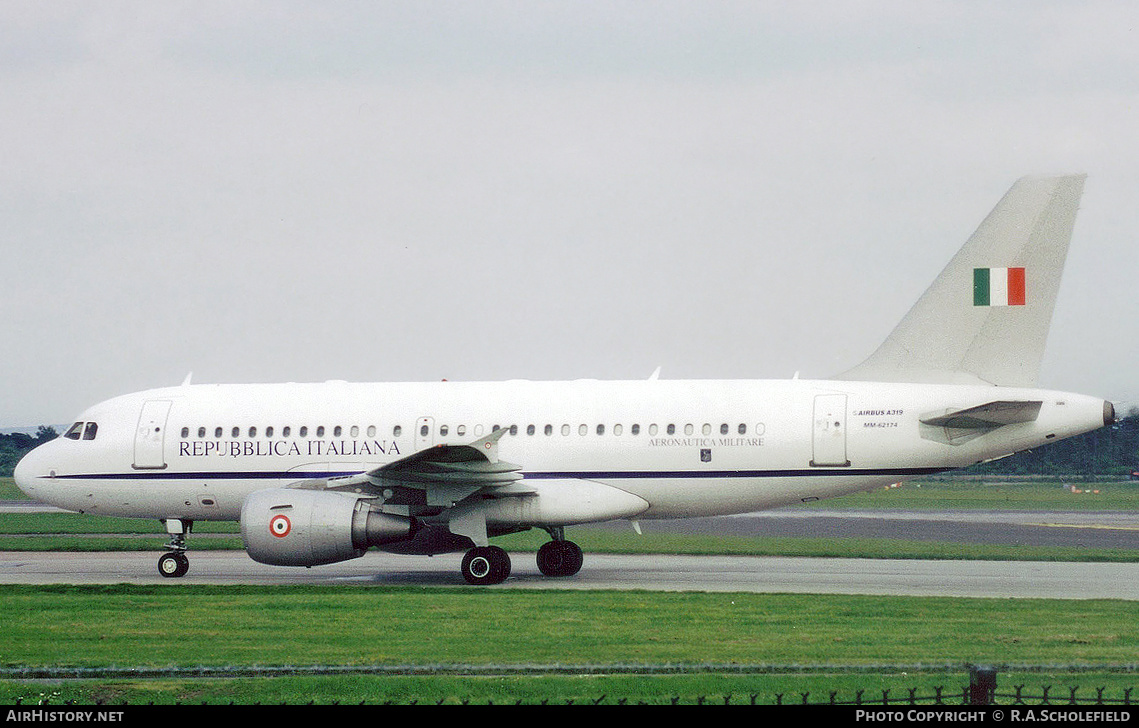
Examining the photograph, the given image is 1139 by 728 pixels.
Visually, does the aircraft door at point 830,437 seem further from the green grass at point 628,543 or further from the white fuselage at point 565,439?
the green grass at point 628,543

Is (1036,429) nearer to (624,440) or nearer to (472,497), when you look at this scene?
(624,440)

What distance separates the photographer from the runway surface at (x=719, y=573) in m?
20.1

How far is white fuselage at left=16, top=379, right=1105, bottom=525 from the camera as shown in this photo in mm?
21031

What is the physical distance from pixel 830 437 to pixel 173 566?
1219 centimetres

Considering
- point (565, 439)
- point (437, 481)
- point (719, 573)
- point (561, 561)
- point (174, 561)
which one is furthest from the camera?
point (174, 561)

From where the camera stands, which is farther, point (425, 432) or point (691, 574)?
point (425, 432)

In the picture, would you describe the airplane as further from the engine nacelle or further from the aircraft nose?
the aircraft nose

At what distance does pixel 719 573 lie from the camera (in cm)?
2284

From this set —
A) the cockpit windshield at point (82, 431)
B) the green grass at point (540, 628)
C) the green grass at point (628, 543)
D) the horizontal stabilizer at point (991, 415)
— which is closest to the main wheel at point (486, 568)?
the green grass at point (540, 628)

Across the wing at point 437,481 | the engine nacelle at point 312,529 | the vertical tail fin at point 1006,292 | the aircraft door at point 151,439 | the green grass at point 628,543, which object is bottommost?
the green grass at point 628,543

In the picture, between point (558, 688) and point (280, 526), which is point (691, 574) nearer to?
point (280, 526)

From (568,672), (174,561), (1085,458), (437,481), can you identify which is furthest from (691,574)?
(1085,458)

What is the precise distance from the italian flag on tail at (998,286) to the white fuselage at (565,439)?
1556mm

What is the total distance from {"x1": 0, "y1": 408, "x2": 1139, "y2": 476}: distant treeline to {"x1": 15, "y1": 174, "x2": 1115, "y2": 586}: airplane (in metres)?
67.4
